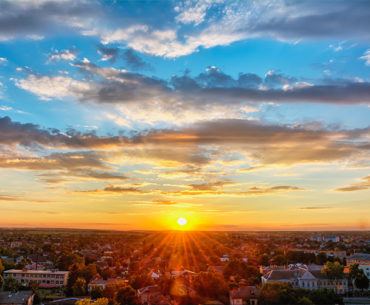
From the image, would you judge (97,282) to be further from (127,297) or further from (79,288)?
(127,297)

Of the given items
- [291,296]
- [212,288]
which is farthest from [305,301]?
[212,288]

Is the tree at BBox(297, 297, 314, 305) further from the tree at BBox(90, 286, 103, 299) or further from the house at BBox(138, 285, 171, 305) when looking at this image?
the tree at BBox(90, 286, 103, 299)

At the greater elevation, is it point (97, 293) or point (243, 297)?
point (243, 297)

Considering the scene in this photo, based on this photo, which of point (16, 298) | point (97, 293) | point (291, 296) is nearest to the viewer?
point (291, 296)

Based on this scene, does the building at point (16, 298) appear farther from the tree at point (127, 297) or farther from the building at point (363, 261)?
the building at point (363, 261)

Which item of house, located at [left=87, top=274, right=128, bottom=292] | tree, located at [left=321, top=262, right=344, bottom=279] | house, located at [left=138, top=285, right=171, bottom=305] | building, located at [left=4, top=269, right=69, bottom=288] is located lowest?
building, located at [left=4, top=269, right=69, bottom=288]

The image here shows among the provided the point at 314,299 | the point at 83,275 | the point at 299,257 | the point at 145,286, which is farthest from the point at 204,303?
the point at 299,257

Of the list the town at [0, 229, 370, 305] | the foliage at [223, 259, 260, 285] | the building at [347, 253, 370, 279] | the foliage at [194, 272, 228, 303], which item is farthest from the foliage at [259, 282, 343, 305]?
the building at [347, 253, 370, 279]
